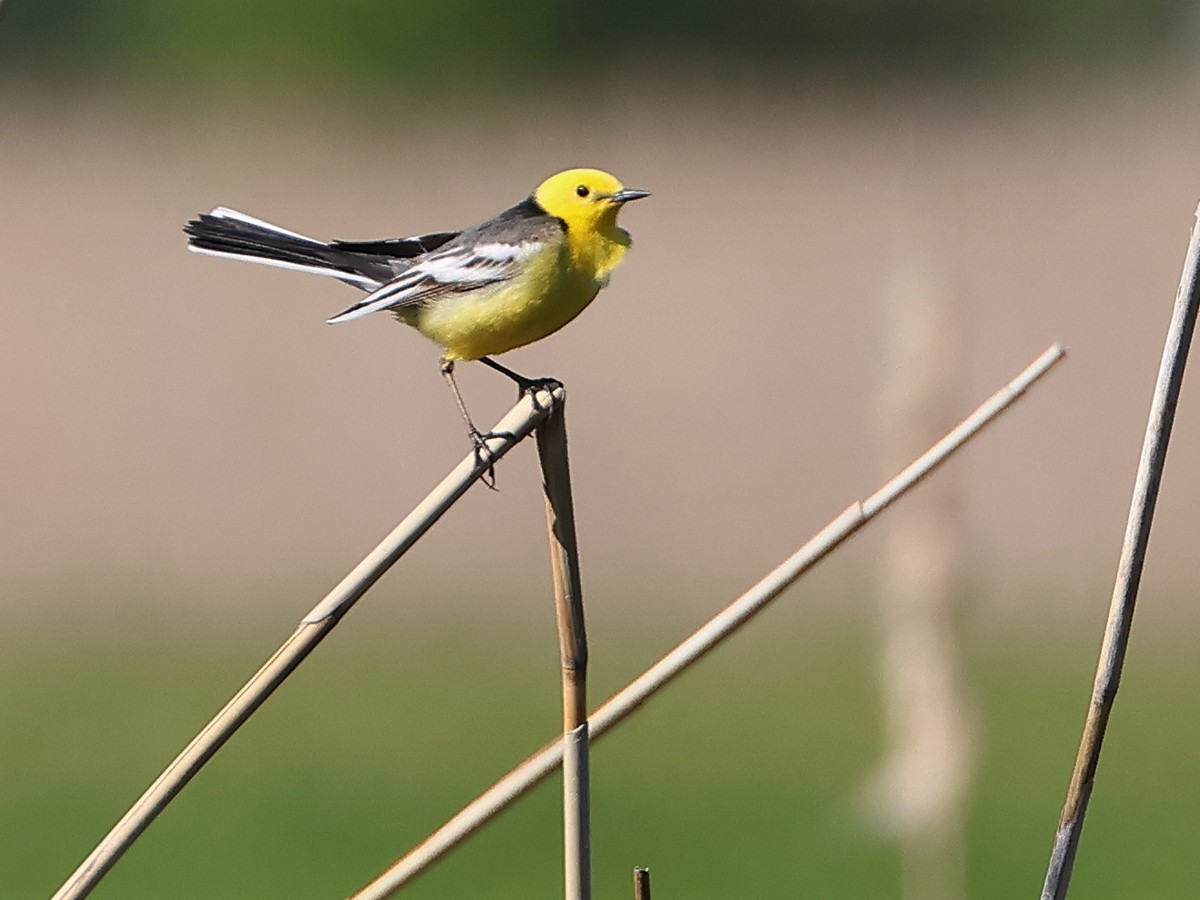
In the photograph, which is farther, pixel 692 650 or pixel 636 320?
pixel 636 320

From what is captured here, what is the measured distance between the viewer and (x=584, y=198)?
2021 millimetres

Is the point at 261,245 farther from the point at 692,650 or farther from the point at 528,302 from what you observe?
the point at 692,650

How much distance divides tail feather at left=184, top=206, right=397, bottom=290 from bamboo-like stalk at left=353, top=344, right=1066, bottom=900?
810mm

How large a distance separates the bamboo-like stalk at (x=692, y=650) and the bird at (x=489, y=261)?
2.19ft

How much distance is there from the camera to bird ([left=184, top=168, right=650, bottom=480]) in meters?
1.94

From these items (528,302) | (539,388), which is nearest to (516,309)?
(528,302)

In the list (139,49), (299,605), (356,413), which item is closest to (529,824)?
(299,605)

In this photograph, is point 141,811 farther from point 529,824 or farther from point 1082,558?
point 1082,558

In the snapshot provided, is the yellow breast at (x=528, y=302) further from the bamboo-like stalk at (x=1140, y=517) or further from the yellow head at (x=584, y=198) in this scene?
the bamboo-like stalk at (x=1140, y=517)

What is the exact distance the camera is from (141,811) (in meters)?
1.14

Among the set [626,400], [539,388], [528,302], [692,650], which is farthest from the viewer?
[626,400]

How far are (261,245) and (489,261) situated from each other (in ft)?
0.75

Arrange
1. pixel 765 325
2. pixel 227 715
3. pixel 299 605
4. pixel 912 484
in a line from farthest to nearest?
1. pixel 765 325
2. pixel 299 605
3. pixel 912 484
4. pixel 227 715

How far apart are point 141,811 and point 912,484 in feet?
1.73
